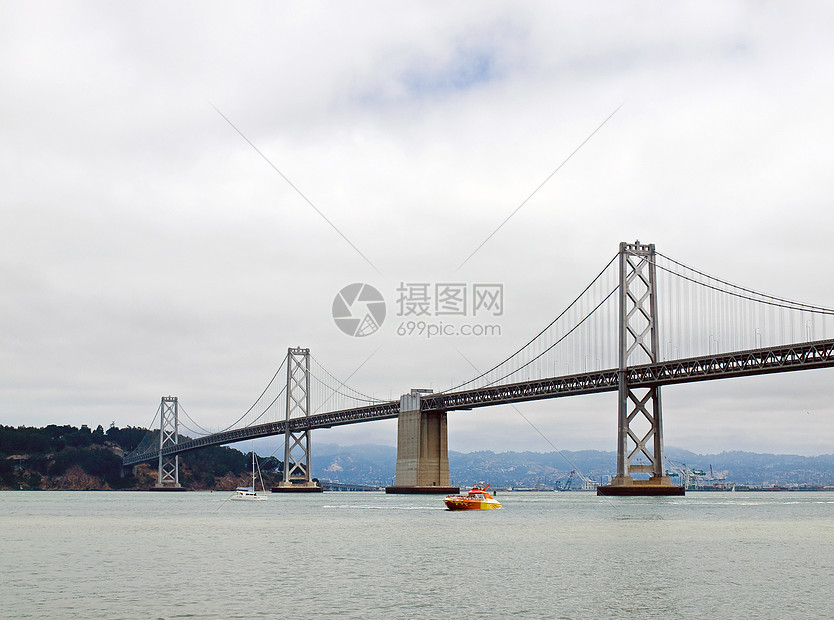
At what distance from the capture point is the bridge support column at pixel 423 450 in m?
93.2

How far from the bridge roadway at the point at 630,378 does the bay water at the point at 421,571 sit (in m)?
17.1

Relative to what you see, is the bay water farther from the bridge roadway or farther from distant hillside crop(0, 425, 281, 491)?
distant hillside crop(0, 425, 281, 491)

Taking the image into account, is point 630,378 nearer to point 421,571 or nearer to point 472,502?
point 472,502

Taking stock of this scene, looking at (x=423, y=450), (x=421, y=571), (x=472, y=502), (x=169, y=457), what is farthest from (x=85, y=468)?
(x=421, y=571)

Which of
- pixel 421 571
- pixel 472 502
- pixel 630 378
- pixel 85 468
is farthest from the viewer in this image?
pixel 85 468

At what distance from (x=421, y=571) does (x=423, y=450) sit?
217 feet

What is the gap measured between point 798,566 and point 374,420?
74897mm

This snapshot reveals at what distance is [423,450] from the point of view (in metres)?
92.9

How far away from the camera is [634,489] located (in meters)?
70.4

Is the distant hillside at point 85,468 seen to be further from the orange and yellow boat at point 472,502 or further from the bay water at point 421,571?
the bay water at point 421,571

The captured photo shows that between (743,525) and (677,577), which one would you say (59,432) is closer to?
(743,525)

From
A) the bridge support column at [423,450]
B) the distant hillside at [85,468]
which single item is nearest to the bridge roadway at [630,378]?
the bridge support column at [423,450]

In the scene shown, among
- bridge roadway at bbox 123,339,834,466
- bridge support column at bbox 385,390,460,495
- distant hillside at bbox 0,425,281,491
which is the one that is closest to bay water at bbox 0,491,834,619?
bridge roadway at bbox 123,339,834,466

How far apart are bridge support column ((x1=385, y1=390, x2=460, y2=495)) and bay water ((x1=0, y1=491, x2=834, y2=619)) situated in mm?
47133
